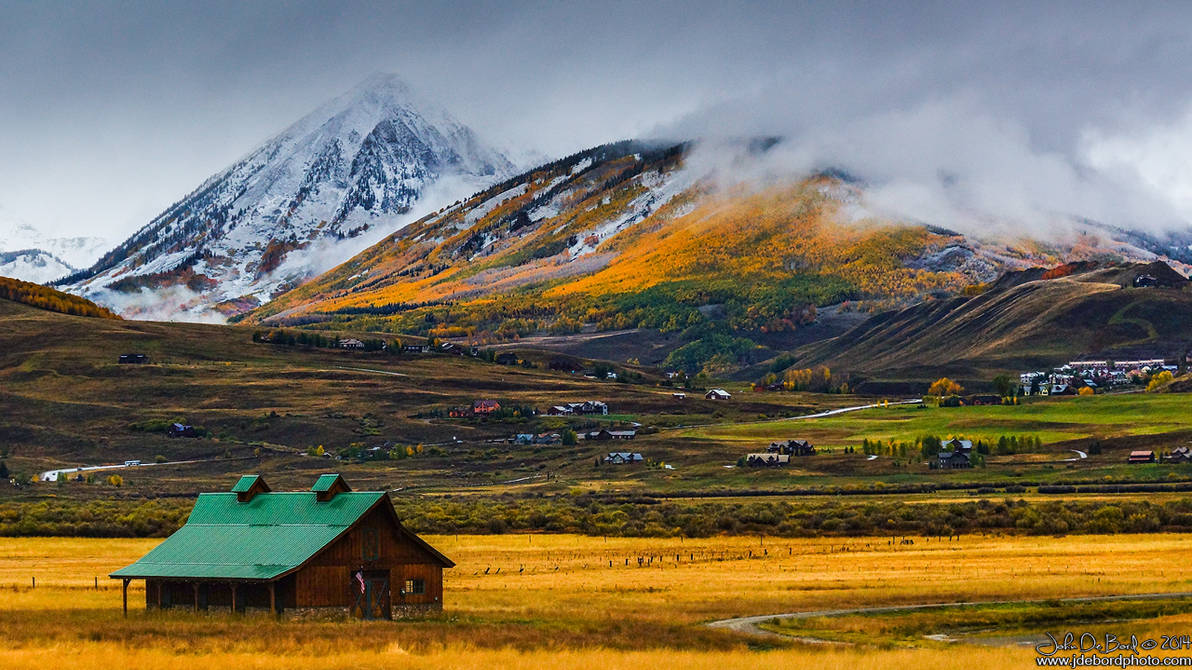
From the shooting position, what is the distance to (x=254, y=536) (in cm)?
6631

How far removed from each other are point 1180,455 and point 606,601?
5260 inches

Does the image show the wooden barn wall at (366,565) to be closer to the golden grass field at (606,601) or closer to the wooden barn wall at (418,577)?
the wooden barn wall at (418,577)

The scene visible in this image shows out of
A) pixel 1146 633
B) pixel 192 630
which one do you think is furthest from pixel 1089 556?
pixel 192 630

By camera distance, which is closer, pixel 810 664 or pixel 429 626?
pixel 810 664

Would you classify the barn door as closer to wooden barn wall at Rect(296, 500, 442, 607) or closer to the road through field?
wooden barn wall at Rect(296, 500, 442, 607)

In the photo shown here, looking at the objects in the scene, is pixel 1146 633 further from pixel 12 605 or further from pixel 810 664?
pixel 12 605

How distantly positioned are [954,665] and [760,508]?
8624cm

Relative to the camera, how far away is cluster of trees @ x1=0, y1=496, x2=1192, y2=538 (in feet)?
372

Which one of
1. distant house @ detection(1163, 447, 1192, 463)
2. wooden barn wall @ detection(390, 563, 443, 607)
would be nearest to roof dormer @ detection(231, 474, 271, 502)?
wooden barn wall @ detection(390, 563, 443, 607)

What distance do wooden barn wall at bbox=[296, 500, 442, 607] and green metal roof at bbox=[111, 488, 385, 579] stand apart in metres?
0.59

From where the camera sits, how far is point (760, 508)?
131750 mm

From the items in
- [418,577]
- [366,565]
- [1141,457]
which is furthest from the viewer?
[1141,457]

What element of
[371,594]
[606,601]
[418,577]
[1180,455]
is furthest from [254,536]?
[1180,455]

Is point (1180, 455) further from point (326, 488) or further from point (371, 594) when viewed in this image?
point (371, 594)
